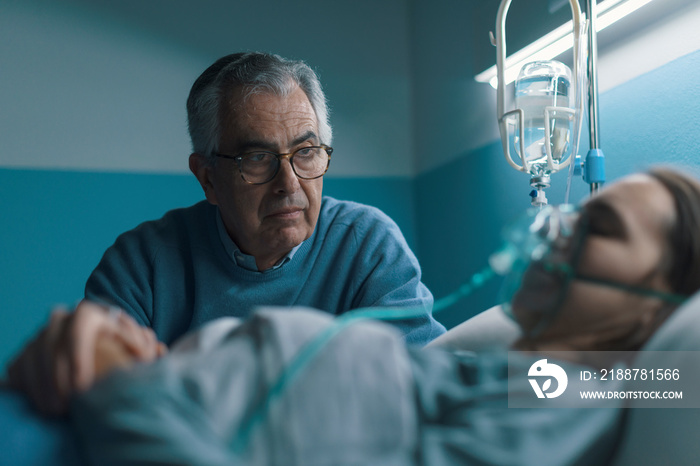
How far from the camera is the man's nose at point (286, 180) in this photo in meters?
1.55

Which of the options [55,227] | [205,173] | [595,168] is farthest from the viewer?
[55,227]

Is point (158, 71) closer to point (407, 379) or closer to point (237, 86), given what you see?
point (237, 86)

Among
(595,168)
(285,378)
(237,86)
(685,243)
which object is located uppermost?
(237,86)

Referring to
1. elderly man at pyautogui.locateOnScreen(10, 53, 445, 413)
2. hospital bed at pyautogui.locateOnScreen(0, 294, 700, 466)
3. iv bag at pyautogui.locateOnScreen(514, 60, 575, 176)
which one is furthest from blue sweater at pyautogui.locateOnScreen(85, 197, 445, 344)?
hospital bed at pyautogui.locateOnScreen(0, 294, 700, 466)

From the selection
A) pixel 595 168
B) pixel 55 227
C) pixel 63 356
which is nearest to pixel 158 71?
pixel 55 227

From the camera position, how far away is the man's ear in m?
1.70

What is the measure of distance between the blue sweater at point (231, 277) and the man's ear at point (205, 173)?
0.09m

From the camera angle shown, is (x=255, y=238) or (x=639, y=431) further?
(x=255, y=238)

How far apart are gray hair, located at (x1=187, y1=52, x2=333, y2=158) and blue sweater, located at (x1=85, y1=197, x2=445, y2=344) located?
28 centimetres

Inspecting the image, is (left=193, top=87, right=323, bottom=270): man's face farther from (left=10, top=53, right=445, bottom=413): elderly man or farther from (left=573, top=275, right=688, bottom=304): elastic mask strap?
(left=573, top=275, right=688, bottom=304): elastic mask strap

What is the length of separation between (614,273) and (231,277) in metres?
1.11

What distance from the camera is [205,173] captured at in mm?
1708

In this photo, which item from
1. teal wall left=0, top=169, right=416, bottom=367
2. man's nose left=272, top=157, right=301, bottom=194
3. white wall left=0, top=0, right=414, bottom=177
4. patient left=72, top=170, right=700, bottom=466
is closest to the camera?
patient left=72, top=170, right=700, bottom=466

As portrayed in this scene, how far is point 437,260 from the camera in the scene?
9.87 feet
